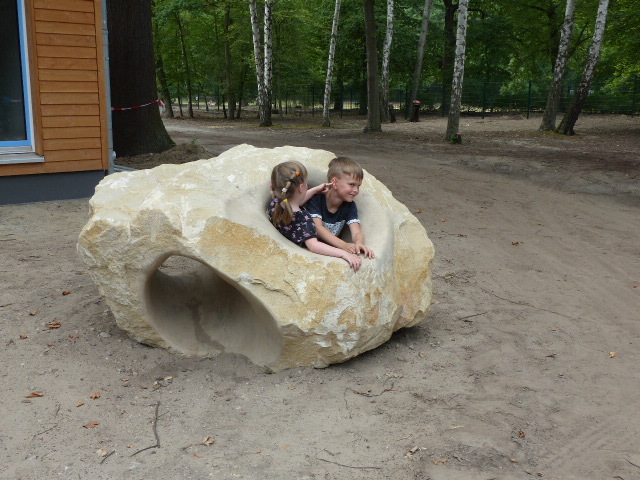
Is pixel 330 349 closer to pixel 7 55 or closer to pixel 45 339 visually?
pixel 45 339

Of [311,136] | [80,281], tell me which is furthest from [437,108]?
[80,281]

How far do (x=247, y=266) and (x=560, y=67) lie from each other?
16572mm

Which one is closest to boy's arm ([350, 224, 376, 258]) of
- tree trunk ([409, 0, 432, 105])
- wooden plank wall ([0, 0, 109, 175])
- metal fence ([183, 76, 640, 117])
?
wooden plank wall ([0, 0, 109, 175])

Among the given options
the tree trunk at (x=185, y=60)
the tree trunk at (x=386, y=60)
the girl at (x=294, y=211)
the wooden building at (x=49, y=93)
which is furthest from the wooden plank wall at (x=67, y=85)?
the tree trunk at (x=185, y=60)

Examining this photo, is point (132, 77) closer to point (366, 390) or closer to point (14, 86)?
point (14, 86)

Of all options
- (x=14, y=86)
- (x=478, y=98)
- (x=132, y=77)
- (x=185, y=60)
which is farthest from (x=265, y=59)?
(x=14, y=86)

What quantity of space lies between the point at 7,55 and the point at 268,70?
15059 mm

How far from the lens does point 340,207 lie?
4770 mm

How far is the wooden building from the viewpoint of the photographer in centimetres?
843

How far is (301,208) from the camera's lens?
15.3 feet

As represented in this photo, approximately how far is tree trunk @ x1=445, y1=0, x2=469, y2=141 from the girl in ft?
39.7

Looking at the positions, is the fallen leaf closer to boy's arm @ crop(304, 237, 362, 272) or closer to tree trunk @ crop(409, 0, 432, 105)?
boy's arm @ crop(304, 237, 362, 272)

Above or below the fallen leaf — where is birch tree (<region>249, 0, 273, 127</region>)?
above

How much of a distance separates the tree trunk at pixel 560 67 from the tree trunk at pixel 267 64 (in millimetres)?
9173
